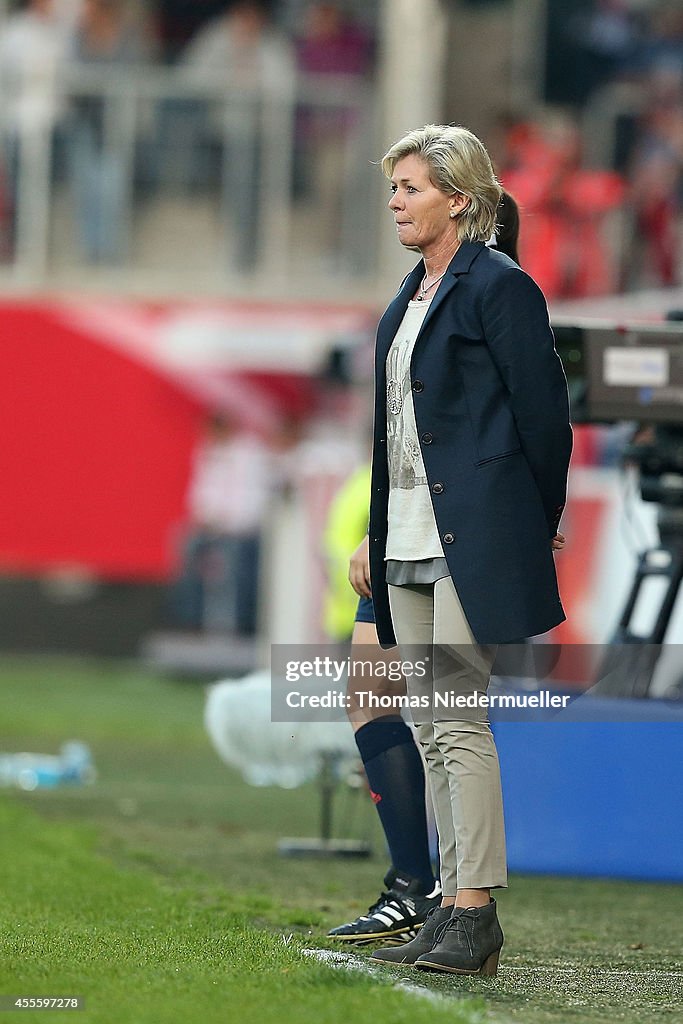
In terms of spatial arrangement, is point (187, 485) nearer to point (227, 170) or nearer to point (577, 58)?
point (227, 170)

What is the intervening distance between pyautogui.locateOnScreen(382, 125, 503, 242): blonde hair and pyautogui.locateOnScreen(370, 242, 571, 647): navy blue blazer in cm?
14

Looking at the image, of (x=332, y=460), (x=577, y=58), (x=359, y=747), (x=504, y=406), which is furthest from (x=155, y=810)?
(x=577, y=58)

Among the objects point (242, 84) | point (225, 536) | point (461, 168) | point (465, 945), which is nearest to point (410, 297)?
point (461, 168)

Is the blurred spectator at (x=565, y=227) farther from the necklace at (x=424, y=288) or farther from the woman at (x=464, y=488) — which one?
the woman at (x=464, y=488)

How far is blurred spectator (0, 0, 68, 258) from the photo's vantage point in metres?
19.1

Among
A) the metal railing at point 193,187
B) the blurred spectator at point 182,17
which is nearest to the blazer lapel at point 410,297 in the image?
the metal railing at point 193,187

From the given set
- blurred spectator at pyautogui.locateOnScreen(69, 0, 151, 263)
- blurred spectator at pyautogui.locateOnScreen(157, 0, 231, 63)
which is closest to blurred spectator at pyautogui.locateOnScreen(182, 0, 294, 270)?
blurred spectator at pyautogui.locateOnScreen(157, 0, 231, 63)

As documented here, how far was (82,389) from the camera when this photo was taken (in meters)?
19.9

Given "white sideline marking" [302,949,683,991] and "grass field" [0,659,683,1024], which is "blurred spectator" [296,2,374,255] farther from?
"white sideline marking" [302,949,683,991]

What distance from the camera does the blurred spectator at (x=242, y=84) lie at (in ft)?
63.2

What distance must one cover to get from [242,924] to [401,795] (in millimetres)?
591

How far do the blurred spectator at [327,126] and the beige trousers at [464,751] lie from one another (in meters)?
14.9

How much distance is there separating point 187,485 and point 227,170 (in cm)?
316

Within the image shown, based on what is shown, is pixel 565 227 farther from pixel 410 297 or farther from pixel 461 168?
pixel 461 168
